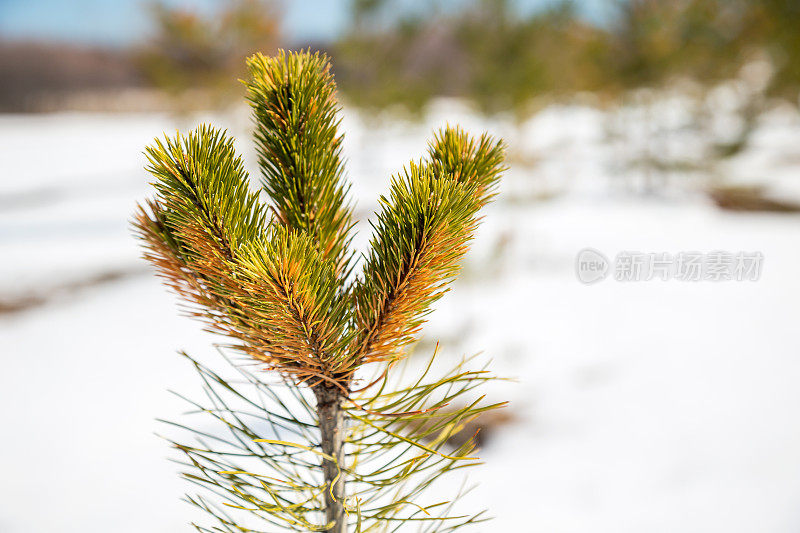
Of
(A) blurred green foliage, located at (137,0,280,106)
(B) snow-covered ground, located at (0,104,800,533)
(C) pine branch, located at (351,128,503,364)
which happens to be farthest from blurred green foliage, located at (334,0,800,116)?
(C) pine branch, located at (351,128,503,364)

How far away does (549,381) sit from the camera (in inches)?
183

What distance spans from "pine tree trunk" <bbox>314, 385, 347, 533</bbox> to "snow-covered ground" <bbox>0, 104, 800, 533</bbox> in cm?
224

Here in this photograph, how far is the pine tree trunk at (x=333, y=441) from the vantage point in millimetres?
932

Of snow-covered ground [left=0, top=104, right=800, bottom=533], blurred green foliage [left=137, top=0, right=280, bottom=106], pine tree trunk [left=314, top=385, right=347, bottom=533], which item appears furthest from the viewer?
blurred green foliage [left=137, top=0, right=280, bottom=106]

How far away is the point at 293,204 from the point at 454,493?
2752 millimetres

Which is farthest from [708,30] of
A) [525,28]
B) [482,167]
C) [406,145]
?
[406,145]

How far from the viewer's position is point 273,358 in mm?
852

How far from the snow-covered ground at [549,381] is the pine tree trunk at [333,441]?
2.24 meters

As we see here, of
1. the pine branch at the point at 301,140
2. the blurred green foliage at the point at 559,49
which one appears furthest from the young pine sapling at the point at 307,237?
the blurred green foliage at the point at 559,49

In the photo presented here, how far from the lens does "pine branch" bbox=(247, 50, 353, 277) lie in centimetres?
80

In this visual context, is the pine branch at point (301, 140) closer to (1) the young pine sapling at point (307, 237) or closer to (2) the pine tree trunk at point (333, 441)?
(1) the young pine sapling at point (307, 237)

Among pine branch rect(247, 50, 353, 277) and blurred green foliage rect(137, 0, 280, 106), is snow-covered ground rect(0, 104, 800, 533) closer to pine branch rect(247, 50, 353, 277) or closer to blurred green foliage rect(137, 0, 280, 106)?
pine branch rect(247, 50, 353, 277)

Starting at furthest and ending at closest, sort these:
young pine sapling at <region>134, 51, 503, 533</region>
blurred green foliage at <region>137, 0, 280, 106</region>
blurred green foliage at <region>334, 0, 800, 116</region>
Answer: blurred green foliage at <region>137, 0, 280, 106</region>, blurred green foliage at <region>334, 0, 800, 116</region>, young pine sapling at <region>134, 51, 503, 533</region>

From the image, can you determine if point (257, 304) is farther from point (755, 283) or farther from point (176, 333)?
point (755, 283)
